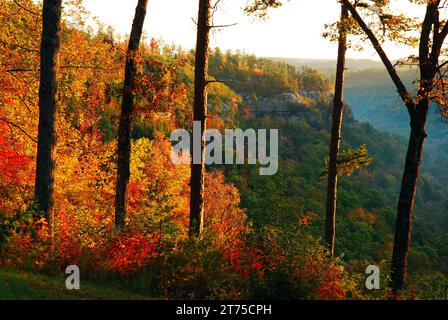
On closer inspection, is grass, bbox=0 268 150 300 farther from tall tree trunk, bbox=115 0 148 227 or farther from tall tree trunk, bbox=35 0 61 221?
tall tree trunk, bbox=115 0 148 227

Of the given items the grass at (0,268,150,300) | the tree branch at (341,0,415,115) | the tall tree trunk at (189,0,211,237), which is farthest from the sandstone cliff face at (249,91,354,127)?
the grass at (0,268,150,300)

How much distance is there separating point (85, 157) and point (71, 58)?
986 cm

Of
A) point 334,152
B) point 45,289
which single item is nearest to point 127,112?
point 45,289

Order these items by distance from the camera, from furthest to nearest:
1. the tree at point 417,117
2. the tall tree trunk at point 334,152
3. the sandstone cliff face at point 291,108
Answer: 1. the sandstone cliff face at point 291,108
2. the tall tree trunk at point 334,152
3. the tree at point 417,117

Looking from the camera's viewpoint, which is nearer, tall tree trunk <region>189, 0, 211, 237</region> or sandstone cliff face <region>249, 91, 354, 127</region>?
tall tree trunk <region>189, 0, 211, 237</region>

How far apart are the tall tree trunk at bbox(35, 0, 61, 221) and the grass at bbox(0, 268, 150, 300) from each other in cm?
251

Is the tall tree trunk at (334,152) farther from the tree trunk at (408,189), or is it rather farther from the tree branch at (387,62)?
the tree trunk at (408,189)

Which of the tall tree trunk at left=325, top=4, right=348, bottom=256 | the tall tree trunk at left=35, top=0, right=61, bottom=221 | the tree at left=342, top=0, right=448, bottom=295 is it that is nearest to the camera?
the tall tree trunk at left=35, top=0, right=61, bottom=221

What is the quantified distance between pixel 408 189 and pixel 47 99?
8069 millimetres

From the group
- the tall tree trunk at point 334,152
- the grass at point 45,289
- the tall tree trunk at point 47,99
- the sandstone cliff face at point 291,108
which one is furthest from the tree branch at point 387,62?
the sandstone cliff face at point 291,108

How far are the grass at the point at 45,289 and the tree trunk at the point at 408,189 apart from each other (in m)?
6.51

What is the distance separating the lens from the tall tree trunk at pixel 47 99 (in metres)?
10.2

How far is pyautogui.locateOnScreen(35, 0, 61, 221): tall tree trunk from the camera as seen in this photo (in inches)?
403
